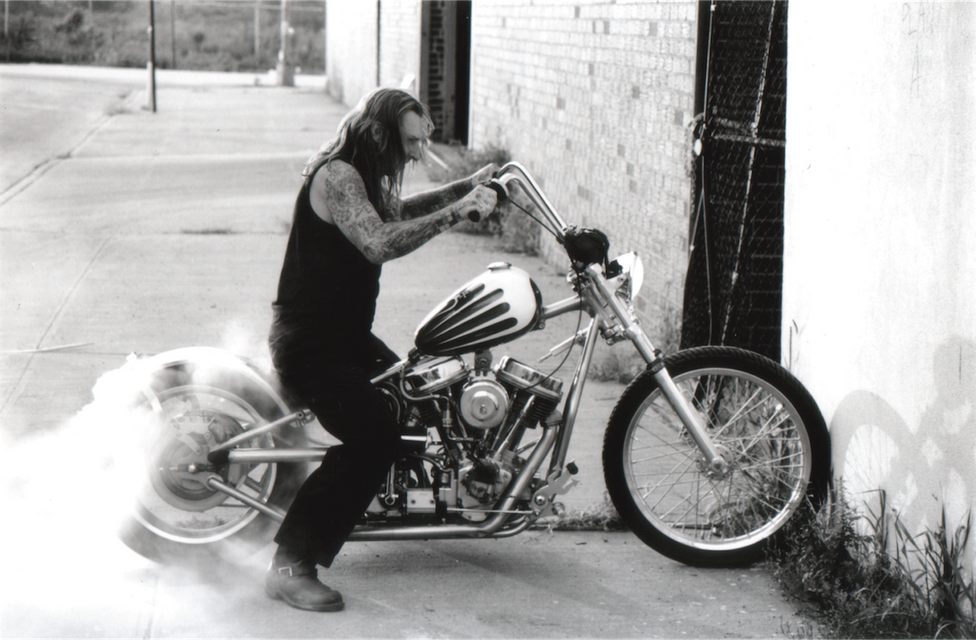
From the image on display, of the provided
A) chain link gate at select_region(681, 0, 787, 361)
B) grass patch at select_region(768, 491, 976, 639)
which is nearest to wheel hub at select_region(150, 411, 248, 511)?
grass patch at select_region(768, 491, 976, 639)

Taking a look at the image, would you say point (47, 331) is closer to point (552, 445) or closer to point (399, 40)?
point (552, 445)

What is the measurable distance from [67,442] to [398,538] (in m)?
2.05

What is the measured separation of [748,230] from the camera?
17.7ft

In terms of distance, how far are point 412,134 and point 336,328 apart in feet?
2.20

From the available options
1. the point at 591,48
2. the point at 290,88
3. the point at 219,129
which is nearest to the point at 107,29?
the point at 290,88

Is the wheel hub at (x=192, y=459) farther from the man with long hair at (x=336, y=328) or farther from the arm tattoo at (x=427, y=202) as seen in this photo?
the arm tattoo at (x=427, y=202)

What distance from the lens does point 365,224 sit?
3.85 metres

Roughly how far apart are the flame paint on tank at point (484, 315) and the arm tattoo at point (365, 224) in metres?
0.25

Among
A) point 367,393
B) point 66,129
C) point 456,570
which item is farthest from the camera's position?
point 66,129

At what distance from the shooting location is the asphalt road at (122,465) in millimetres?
3898

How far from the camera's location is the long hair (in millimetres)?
3922

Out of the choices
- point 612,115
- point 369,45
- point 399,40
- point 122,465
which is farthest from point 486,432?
point 369,45

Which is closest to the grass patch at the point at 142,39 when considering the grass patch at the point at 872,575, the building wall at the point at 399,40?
the building wall at the point at 399,40

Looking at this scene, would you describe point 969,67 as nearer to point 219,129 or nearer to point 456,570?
point 456,570
